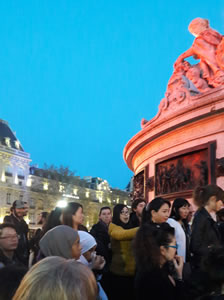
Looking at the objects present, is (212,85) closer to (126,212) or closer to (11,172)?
(126,212)

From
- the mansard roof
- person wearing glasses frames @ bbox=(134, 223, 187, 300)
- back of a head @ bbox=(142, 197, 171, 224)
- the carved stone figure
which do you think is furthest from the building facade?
person wearing glasses frames @ bbox=(134, 223, 187, 300)

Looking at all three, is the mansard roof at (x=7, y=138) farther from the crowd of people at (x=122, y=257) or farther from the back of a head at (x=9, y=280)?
the back of a head at (x=9, y=280)

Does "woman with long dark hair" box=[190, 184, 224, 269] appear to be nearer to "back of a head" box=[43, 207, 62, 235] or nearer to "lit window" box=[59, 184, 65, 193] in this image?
"back of a head" box=[43, 207, 62, 235]

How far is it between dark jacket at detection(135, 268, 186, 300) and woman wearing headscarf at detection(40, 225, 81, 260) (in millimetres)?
678

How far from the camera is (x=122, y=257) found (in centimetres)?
585

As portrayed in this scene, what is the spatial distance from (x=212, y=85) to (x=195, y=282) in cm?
1016

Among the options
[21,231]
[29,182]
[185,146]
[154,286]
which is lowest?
[154,286]

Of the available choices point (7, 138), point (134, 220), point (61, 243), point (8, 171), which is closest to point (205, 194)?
point (134, 220)

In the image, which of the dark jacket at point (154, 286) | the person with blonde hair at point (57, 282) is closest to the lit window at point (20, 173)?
the dark jacket at point (154, 286)

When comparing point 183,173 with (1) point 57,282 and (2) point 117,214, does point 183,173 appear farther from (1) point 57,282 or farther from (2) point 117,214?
(1) point 57,282

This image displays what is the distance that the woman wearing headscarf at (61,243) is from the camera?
12.0 ft

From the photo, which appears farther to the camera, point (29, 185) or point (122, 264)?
point (29, 185)

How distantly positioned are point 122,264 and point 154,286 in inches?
91.2

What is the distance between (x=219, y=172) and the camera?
9953mm
